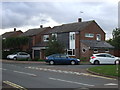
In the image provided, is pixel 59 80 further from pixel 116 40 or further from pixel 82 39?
pixel 116 40

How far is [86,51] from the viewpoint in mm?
38562

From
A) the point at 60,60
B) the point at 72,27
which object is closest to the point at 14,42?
the point at 72,27

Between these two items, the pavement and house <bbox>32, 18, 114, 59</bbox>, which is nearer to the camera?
the pavement

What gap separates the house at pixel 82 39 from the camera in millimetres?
39219

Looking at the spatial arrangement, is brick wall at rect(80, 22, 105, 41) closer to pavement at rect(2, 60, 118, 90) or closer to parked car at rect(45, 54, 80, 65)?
parked car at rect(45, 54, 80, 65)

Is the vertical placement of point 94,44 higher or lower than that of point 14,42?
lower

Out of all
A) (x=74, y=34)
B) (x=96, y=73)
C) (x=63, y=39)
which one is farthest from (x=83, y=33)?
(x=96, y=73)

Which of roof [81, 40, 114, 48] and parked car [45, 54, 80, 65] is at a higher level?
roof [81, 40, 114, 48]

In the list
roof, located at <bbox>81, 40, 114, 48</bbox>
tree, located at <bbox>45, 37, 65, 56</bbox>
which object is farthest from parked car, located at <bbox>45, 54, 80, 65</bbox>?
roof, located at <bbox>81, 40, 114, 48</bbox>

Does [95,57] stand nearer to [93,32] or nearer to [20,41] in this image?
[93,32]

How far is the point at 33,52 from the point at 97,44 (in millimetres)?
14359

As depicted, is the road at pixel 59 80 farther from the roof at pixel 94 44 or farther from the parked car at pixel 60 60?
the roof at pixel 94 44

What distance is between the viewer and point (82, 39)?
135ft

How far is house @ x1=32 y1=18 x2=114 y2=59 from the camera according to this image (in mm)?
39219
